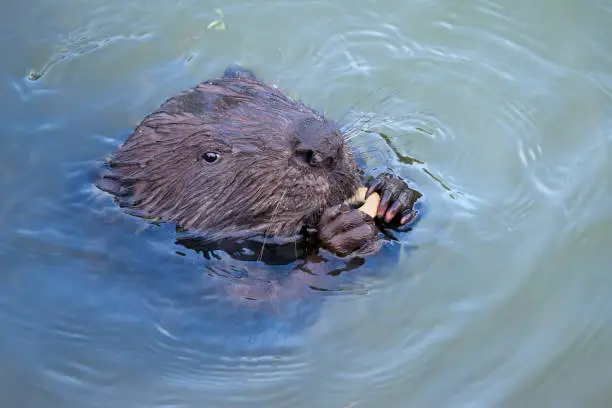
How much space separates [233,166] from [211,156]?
4.1 inches

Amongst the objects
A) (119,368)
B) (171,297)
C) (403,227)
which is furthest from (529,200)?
(119,368)

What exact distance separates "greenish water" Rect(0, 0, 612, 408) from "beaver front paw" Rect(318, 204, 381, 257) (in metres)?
0.29

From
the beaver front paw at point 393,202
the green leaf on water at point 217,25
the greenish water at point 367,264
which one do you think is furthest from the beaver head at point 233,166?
the green leaf on water at point 217,25

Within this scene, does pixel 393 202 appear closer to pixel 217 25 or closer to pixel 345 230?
pixel 345 230

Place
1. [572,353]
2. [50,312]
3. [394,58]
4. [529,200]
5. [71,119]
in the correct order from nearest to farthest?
[572,353]
[50,312]
[529,200]
[71,119]
[394,58]

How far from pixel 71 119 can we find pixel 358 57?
5.93 ft

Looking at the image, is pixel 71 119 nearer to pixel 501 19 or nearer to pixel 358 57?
pixel 358 57

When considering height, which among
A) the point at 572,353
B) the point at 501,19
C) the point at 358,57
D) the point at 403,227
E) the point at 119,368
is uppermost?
the point at 501,19

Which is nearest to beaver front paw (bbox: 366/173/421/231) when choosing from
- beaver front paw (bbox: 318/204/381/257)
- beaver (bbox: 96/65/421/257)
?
A: beaver (bbox: 96/65/421/257)

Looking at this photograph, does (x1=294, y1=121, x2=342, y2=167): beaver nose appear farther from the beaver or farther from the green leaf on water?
the green leaf on water

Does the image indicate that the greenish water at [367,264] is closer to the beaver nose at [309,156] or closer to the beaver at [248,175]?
the beaver at [248,175]

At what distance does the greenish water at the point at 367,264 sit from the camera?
386 cm

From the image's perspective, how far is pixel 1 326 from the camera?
4086 millimetres

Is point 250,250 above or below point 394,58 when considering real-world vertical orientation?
below
